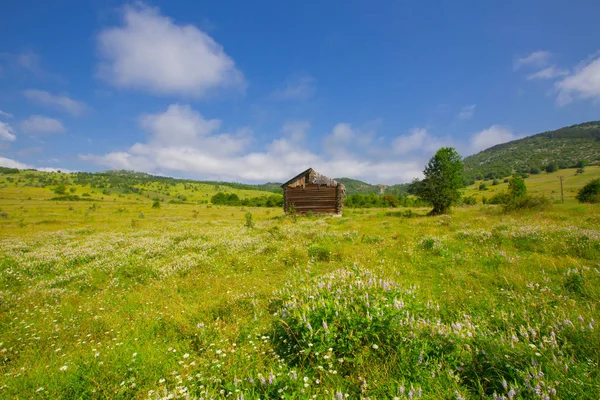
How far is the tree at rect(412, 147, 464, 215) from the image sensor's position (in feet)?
110

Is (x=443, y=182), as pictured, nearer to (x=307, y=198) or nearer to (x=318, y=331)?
(x=307, y=198)

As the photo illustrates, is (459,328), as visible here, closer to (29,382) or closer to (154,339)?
(154,339)

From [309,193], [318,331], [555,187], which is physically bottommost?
[318,331]

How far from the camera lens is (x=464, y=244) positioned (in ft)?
37.3

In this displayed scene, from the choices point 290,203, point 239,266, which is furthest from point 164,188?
point 239,266

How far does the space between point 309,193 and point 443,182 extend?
62.2 ft

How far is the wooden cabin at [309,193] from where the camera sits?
1433 inches

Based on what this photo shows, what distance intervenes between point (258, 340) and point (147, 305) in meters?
4.32

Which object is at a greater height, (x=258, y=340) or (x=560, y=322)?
(x=560, y=322)

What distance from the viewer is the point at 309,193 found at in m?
36.6

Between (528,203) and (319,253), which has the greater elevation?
(528,203)

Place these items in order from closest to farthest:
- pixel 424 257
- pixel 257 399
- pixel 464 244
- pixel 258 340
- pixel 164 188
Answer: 1. pixel 257 399
2. pixel 258 340
3. pixel 424 257
4. pixel 464 244
5. pixel 164 188

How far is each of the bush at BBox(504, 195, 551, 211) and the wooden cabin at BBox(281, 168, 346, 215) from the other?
21.1 m

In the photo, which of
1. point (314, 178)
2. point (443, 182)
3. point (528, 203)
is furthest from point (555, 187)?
point (314, 178)
